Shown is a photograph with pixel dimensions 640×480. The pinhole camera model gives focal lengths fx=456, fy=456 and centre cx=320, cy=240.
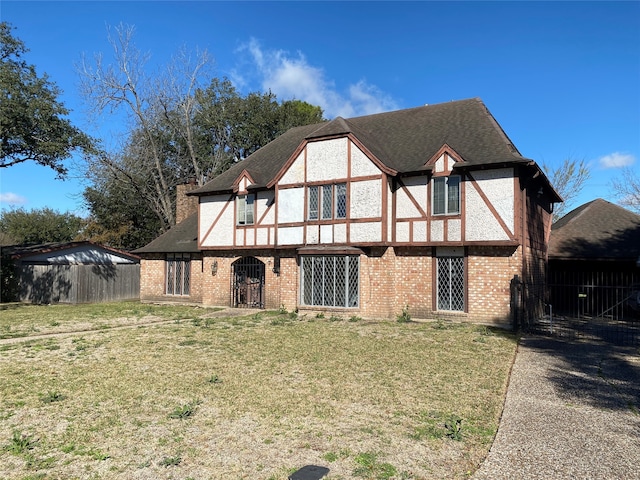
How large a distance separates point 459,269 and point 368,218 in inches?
142

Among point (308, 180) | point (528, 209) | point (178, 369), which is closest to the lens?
point (178, 369)

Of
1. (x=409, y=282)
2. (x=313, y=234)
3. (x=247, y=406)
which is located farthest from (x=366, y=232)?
(x=247, y=406)

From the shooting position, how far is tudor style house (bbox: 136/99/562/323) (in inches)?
593

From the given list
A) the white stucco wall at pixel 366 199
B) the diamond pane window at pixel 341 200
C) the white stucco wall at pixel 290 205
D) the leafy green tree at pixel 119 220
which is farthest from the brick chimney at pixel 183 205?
the leafy green tree at pixel 119 220

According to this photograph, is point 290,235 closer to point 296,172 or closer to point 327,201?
point 327,201

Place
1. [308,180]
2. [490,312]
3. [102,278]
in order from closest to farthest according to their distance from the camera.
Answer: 1. [490,312]
2. [308,180]
3. [102,278]

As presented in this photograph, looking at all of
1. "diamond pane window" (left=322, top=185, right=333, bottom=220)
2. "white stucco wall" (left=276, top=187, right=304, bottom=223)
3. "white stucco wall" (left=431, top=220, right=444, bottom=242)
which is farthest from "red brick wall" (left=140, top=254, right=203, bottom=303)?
"white stucco wall" (left=431, top=220, right=444, bottom=242)

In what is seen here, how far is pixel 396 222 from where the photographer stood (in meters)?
16.6

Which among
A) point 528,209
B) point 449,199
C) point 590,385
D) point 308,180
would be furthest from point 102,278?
point 590,385

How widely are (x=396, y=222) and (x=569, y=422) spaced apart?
36.7 feet

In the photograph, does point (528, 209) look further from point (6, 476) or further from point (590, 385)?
point (6, 476)

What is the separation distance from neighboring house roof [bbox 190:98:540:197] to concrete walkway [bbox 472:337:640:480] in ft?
24.2

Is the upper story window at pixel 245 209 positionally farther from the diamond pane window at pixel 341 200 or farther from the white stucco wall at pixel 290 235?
the diamond pane window at pixel 341 200

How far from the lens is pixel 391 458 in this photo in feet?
15.4
